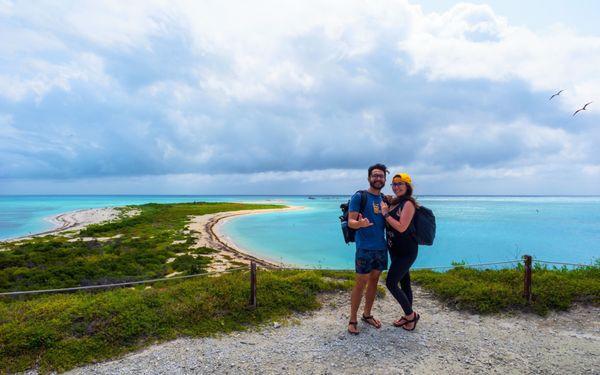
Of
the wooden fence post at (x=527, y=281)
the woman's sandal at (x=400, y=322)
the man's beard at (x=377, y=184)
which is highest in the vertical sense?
the man's beard at (x=377, y=184)

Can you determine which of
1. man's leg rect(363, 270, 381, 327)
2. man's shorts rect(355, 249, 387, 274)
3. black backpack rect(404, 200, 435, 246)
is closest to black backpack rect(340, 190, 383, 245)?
man's shorts rect(355, 249, 387, 274)

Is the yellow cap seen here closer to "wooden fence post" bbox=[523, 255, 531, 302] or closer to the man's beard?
the man's beard

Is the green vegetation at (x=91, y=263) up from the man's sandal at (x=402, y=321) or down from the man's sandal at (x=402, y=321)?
down

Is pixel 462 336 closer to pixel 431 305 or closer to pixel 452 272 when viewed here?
pixel 431 305

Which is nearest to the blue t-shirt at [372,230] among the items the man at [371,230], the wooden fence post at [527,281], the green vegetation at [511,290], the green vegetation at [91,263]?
the man at [371,230]

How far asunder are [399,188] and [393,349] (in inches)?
105

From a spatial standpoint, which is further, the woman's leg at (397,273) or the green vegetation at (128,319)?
the woman's leg at (397,273)

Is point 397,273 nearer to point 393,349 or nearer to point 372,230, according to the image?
point 372,230

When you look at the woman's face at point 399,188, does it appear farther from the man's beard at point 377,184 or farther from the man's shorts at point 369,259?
the man's shorts at point 369,259

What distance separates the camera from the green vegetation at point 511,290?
7.39 metres

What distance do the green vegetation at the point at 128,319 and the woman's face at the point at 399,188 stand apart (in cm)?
340

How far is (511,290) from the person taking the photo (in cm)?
780

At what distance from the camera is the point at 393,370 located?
4.96m

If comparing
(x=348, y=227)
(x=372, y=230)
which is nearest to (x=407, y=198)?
(x=372, y=230)
